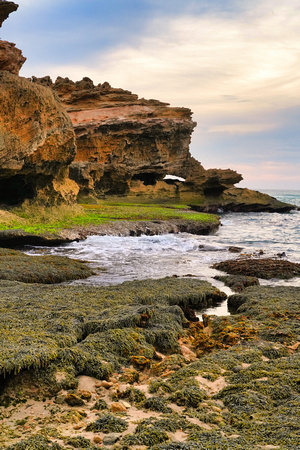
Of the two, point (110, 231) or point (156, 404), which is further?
point (110, 231)

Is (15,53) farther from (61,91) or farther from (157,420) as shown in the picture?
(61,91)

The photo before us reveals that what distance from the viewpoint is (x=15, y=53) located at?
3000 cm

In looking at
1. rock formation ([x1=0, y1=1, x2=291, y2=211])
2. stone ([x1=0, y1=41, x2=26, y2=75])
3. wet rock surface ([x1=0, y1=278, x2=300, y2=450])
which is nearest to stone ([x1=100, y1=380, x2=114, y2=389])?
wet rock surface ([x1=0, y1=278, x2=300, y2=450])

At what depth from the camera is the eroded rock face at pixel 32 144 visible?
2680 cm

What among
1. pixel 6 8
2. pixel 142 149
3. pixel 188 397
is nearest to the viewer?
pixel 188 397

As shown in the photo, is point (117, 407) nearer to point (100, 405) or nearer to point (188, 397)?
point (100, 405)

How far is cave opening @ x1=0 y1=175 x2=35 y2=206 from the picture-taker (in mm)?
31391

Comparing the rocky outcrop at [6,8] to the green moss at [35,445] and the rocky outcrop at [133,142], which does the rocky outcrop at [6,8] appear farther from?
the rocky outcrop at [133,142]

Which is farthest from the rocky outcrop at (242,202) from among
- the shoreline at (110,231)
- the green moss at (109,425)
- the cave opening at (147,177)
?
the green moss at (109,425)

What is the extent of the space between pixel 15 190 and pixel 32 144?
6.13 m

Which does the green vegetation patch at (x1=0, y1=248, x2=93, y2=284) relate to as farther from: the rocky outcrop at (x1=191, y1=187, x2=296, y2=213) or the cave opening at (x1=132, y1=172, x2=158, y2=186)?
the cave opening at (x1=132, y1=172, x2=158, y2=186)

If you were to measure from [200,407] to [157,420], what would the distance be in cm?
76

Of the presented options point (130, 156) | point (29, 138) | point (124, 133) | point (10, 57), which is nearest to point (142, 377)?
point (29, 138)

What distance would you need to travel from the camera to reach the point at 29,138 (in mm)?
28328
